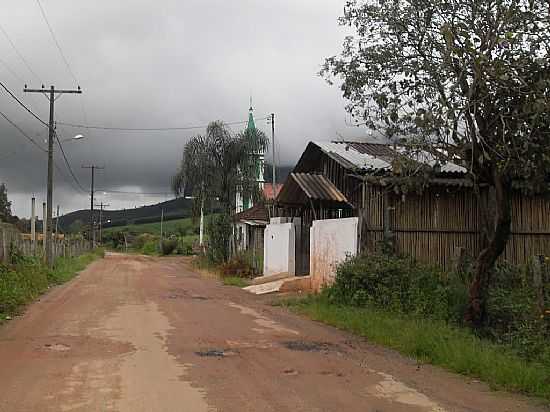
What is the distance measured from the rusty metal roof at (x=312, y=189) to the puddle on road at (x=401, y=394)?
11449mm

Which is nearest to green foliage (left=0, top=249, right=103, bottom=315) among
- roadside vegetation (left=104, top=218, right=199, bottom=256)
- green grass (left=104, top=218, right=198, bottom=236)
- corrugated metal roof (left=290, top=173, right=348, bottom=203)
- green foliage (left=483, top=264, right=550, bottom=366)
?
corrugated metal roof (left=290, top=173, right=348, bottom=203)

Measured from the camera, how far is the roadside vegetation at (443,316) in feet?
31.0

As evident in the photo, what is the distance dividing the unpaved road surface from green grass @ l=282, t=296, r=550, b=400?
339mm

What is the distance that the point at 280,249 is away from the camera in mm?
26672

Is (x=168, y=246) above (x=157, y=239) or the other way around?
the other way around

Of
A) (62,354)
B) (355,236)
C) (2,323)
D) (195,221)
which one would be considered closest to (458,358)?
(62,354)

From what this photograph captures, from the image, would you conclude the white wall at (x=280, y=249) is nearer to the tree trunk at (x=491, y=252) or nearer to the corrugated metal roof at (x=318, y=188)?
the corrugated metal roof at (x=318, y=188)

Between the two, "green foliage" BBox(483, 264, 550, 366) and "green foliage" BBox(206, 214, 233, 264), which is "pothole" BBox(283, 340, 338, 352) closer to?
"green foliage" BBox(483, 264, 550, 366)

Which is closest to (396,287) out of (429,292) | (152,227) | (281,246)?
(429,292)

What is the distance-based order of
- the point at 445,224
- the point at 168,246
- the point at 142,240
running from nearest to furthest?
the point at 445,224, the point at 168,246, the point at 142,240

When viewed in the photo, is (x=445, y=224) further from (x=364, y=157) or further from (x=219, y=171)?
(x=219, y=171)

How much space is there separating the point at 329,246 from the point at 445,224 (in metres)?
3.37

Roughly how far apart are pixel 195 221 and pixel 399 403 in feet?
97.9

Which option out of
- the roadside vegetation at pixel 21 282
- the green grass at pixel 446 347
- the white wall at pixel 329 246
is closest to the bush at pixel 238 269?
the roadside vegetation at pixel 21 282
